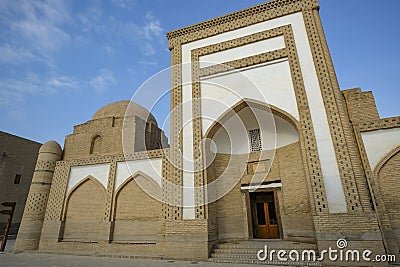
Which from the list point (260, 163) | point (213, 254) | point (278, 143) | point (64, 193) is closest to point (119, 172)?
point (64, 193)

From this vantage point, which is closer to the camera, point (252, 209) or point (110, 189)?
point (252, 209)

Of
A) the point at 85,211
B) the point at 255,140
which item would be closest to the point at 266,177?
the point at 255,140

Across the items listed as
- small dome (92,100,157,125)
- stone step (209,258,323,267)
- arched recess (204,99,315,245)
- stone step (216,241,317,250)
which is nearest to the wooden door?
arched recess (204,99,315,245)

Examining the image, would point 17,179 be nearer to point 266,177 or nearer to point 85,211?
point 85,211

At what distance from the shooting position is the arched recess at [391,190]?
5.48m

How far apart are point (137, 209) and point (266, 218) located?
4461 millimetres

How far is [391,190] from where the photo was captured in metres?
5.80

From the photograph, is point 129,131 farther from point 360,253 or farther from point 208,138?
point 360,253

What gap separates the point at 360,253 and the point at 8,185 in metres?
17.4

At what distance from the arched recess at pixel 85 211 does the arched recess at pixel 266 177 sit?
171 inches

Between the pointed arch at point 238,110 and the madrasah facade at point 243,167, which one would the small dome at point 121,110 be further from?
the pointed arch at point 238,110

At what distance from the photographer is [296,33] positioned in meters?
7.43

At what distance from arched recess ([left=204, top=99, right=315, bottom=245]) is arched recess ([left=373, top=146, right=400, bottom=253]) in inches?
68.3

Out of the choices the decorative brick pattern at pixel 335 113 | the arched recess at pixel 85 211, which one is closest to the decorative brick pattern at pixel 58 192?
the arched recess at pixel 85 211
